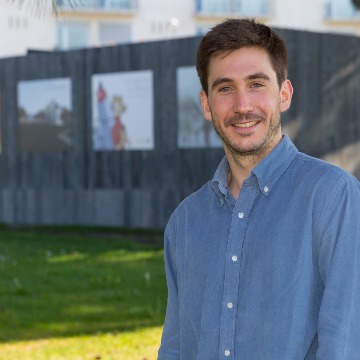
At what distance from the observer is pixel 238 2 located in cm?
4519

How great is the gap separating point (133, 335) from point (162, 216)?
965 centimetres

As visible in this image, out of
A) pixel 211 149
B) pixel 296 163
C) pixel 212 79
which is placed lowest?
pixel 211 149

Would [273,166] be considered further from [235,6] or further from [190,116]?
[235,6]

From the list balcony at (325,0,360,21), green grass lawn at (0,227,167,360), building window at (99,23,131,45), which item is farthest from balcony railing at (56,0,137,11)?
green grass lawn at (0,227,167,360)

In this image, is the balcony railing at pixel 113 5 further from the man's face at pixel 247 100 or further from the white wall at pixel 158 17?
the man's face at pixel 247 100

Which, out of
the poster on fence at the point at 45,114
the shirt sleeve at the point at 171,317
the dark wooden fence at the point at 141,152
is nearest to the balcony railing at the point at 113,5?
the dark wooden fence at the point at 141,152

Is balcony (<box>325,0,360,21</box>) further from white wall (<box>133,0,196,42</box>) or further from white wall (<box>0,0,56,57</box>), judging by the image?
white wall (<box>0,0,56,57</box>)

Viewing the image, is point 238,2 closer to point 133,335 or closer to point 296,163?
point 133,335

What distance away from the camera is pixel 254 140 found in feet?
8.23

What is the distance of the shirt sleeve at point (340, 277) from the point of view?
7.43ft

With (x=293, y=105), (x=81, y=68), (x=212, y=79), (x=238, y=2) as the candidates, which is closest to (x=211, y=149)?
(x=293, y=105)

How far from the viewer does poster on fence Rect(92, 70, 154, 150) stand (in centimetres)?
1703

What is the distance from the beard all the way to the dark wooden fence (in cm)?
1304

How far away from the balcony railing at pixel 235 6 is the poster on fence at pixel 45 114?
87.5 ft
